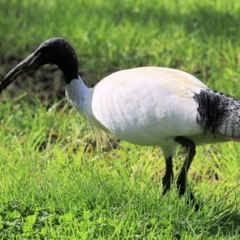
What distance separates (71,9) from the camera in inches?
356

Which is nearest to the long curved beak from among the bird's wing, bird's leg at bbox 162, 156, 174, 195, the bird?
the bird

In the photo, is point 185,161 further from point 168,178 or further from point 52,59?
point 52,59

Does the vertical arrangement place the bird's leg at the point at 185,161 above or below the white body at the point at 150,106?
below

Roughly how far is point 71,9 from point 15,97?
89.1 inches

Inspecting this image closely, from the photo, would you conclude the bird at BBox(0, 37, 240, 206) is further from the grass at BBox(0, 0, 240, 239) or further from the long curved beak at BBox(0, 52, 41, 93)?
the long curved beak at BBox(0, 52, 41, 93)

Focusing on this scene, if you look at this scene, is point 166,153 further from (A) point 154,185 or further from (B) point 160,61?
(B) point 160,61

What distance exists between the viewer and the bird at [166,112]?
14.3 ft

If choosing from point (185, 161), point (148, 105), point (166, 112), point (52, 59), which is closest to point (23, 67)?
point (52, 59)

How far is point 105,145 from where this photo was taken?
5.95 metres

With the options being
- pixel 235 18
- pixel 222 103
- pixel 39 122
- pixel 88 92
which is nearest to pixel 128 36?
pixel 235 18

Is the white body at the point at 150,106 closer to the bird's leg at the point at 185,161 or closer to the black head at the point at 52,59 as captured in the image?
the bird's leg at the point at 185,161

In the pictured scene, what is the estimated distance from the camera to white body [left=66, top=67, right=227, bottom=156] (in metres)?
4.40

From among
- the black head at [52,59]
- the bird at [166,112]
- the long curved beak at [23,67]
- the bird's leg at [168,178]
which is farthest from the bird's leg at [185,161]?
the long curved beak at [23,67]

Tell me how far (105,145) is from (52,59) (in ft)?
3.35
